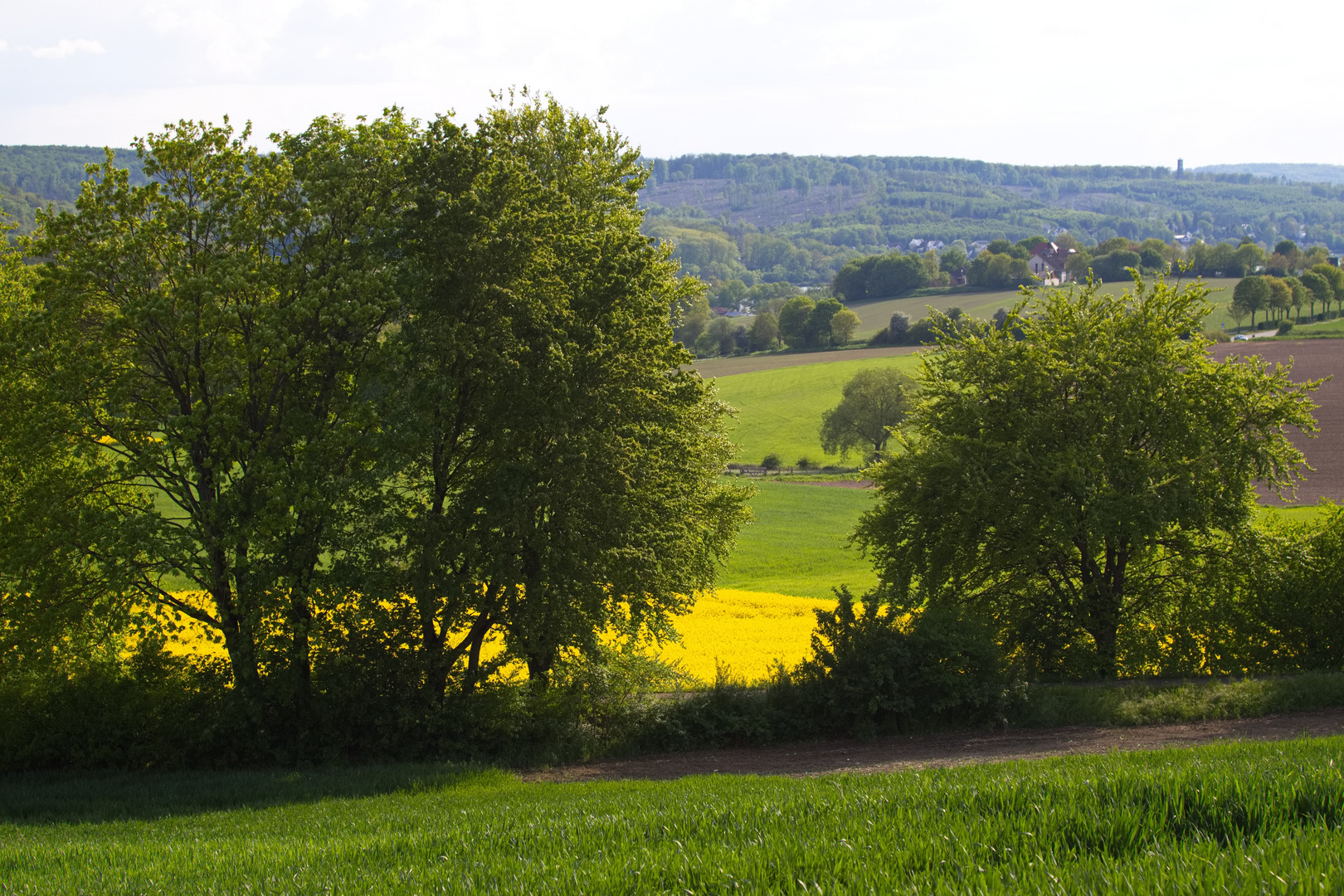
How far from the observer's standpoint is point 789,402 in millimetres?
98688

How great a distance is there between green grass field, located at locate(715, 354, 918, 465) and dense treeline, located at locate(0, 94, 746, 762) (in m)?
58.3

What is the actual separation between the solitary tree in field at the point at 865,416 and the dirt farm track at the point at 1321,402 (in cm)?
2459

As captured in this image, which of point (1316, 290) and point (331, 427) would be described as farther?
point (1316, 290)

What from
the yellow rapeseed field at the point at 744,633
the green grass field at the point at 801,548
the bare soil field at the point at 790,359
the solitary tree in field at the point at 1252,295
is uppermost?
the solitary tree in field at the point at 1252,295

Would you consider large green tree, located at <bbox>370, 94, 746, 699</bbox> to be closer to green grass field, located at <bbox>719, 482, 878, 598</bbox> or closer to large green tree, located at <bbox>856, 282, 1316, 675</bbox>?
large green tree, located at <bbox>856, 282, 1316, 675</bbox>

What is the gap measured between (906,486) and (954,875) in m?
17.9

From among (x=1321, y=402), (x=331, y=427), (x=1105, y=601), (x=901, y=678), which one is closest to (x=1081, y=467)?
(x=1105, y=601)

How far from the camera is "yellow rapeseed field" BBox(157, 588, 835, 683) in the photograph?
82.9 ft

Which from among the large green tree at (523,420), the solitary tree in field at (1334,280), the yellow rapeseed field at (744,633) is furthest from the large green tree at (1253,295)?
→ the large green tree at (523,420)

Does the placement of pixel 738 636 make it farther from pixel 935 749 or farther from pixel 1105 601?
pixel 935 749

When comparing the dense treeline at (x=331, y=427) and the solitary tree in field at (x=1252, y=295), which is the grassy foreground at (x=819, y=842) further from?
the solitary tree in field at (x=1252, y=295)

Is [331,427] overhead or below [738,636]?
overhead

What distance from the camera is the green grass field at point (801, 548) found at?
136 feet

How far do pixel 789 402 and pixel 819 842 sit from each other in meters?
93.6
